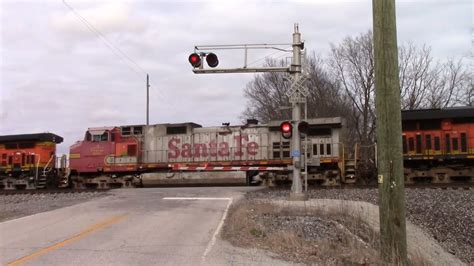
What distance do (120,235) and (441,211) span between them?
378 inches

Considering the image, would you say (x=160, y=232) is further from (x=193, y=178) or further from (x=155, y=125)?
(x=155, y=125)

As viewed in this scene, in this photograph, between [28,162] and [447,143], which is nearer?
[447,143]

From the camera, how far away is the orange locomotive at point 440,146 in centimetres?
2109

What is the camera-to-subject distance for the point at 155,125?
84.7 ft

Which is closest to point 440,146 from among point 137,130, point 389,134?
point 137,130

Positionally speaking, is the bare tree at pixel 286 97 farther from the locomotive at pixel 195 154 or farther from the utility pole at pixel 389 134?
the utility pole at pixel 389 134

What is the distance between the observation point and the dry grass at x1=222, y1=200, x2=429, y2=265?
7840mm

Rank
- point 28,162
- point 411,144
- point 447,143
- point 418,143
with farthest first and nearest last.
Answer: point 28,162
point 411,144
point 418,143
point 447,143

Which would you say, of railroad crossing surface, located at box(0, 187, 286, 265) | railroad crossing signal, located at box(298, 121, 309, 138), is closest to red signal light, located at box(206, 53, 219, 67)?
railroad crossing signal, located at box(298, 121, 309, 138)

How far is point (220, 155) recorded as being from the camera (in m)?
24.4

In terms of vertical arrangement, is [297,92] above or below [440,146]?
above

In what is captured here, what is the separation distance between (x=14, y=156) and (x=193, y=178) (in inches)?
459

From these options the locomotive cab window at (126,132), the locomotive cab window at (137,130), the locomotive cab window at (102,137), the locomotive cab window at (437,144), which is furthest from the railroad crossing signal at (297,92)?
the locomotive cab window at (102,137)

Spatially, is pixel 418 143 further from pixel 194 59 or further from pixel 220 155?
pixel 194 59
